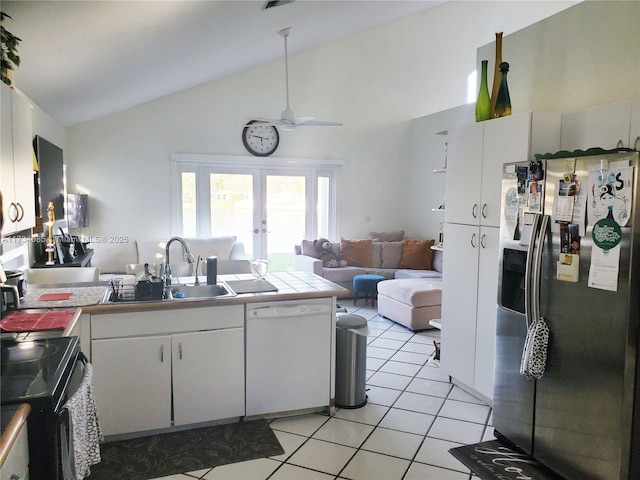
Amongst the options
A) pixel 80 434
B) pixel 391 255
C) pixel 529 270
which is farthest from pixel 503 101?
pixel 391 255

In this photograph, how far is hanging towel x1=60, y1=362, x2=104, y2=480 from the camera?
1.39 m

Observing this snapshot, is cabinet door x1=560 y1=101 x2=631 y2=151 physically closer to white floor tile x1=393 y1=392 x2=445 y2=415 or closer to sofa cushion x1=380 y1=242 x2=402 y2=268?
white floor tile x1=393 y1=392 x2=445 y2=415

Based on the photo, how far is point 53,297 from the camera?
264 centimetres

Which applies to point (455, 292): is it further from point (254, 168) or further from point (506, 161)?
point (254, 168)

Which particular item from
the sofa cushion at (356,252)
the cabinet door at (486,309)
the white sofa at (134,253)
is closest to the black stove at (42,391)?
the cabinet door at (486,309)

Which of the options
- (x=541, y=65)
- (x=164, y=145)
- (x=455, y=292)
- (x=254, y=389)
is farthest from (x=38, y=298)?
(x=164, y=145)

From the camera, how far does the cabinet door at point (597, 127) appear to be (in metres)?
2.49

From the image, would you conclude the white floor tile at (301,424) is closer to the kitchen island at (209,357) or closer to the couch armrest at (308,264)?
the kitchen island at (209,357)

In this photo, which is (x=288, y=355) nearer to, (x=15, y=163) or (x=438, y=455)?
(x=438, y=455)

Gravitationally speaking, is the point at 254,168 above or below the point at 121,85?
below

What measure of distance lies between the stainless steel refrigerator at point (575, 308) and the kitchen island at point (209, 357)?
111 cm

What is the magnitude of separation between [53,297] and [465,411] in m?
2.68

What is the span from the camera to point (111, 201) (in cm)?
617

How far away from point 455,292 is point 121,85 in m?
3.48
